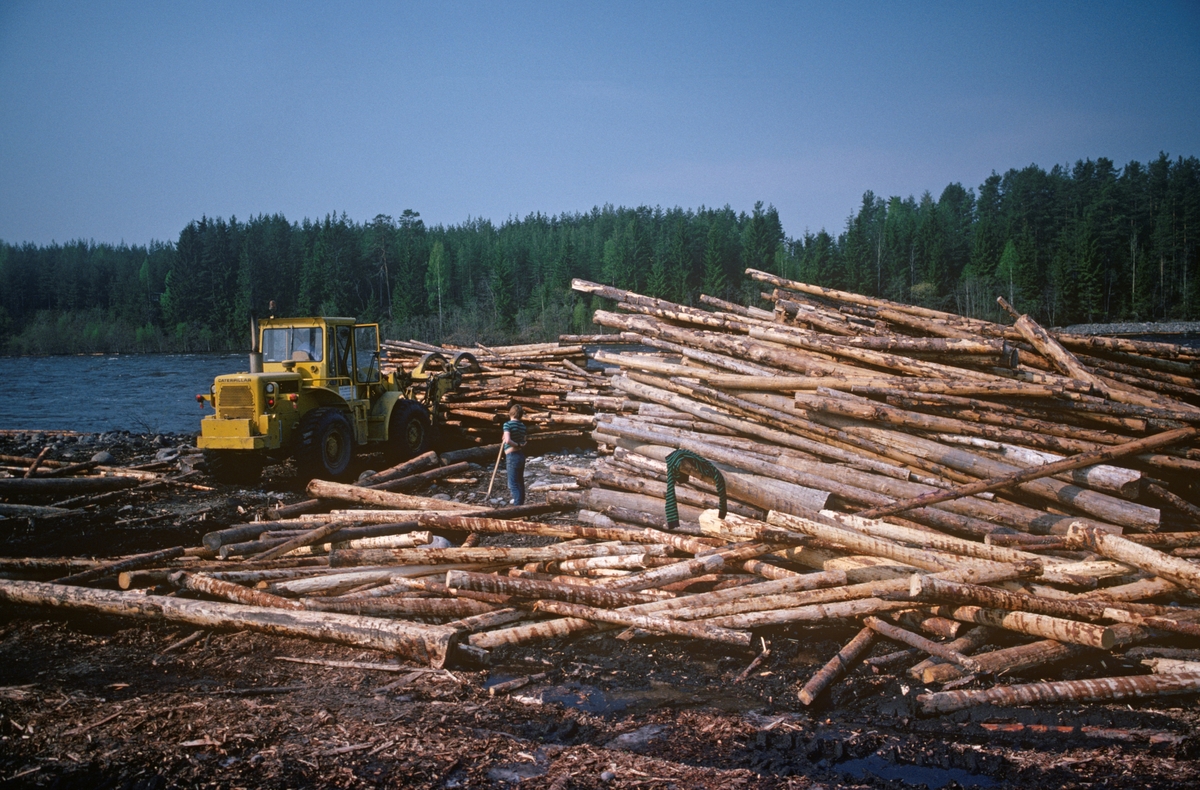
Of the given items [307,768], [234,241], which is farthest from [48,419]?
[234,241]

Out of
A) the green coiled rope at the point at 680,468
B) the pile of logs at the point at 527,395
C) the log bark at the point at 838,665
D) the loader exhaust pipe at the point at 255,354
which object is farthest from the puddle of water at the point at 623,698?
the pile of logs at the point at 527,395

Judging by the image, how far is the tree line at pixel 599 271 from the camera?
3236 inches

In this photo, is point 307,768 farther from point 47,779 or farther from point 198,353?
point 198,353

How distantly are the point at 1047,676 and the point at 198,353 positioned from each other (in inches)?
3688

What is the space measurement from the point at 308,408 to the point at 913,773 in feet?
39.6

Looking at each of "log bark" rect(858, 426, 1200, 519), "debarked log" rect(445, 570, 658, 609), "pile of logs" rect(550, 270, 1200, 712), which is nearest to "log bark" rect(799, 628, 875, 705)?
"pile of logs" rect(550, 270, 1200, 712)

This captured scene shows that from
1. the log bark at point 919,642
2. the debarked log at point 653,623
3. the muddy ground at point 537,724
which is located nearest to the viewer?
the muddy ground at point 537,724

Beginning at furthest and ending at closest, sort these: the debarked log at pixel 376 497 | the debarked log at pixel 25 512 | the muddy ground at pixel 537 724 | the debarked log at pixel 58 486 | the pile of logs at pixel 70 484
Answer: the debarked log at pixel 58 486
the pile of logs at pixel 70 484
the debarked log at pixel 25 512
the debarked log at pixel 376 497
the muddy ground at pixel 537 724

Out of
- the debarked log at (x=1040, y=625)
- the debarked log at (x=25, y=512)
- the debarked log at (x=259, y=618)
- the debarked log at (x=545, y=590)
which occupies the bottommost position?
the debarked log at (x=25, y=512)

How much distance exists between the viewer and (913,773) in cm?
388

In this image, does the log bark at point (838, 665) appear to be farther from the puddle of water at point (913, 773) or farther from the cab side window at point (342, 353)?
the cab side window at point (342, 353)

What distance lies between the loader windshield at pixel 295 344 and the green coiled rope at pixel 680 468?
29.1 ft

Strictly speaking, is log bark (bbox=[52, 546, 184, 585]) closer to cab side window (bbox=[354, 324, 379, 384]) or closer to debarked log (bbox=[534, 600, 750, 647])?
debarked log (bbox=[534, 600, 750, 647])

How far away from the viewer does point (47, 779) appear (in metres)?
3.75
